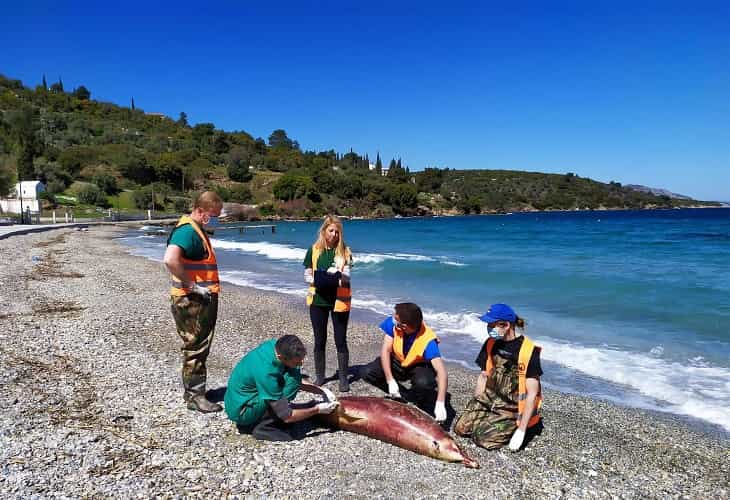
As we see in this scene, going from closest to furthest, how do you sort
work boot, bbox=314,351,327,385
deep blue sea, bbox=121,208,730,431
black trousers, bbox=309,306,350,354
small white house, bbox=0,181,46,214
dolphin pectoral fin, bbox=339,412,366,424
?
1. dolphin pectoral fin, bbox=339,412,366,424
2. black trousers, bbox=309,306,350,354
3. work boot, bbox=314,351,327,385
4. deep blue sea, bbox=121,208,730,431
5. small white house, bbox=0,181,46,214

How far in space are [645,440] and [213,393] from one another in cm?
451

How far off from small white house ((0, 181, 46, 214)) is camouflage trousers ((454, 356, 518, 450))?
45.9 meters

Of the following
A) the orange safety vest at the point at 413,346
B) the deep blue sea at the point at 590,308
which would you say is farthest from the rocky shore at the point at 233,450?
the deep blue sea at the point at 590,308

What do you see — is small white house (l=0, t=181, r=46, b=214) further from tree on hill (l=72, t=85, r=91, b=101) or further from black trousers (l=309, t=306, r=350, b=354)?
tree on hill (l=72, t=85, r=91, b=101)

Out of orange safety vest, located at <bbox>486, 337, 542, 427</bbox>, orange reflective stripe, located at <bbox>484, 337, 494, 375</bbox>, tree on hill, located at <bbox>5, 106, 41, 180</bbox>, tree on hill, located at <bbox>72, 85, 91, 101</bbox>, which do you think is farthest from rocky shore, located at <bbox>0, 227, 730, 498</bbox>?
tree on hill, located at <bbox>72, 85, 91, 101</bbox>

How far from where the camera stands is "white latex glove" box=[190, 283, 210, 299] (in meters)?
4.45

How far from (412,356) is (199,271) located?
7.29 ft

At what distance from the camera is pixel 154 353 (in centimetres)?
719

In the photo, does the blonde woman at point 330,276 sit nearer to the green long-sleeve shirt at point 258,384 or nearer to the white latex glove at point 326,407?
the white latex glove at point 326,407

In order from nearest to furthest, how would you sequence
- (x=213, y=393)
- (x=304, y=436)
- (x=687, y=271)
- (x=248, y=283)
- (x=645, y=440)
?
1. (x=304, y=436)
2. (x=645, y=440)
3. (x=213, y=393)
4. (x=248, y=283)
5. (x=687, y=271)

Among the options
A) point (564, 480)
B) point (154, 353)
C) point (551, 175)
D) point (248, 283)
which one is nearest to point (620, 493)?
point (564, 480)

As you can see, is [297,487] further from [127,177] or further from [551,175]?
[551,175]

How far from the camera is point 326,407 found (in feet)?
15.1

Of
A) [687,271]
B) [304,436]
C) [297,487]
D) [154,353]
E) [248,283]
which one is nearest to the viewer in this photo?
[297,487]
